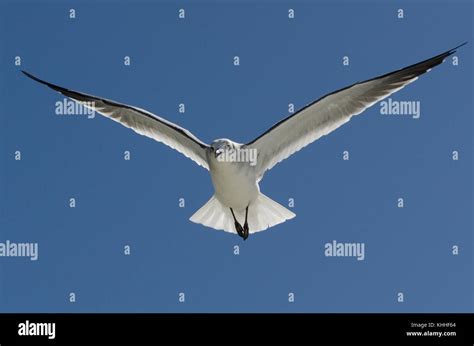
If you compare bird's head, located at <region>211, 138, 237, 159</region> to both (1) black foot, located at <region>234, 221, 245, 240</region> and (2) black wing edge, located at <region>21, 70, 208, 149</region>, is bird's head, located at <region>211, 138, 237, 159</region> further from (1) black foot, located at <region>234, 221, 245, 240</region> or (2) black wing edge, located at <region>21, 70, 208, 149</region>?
(1) black foot, located at <region>234, 221, 245, 240</region>

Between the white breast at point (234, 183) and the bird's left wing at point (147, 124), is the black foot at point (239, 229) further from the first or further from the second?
the bird's left wing at point (147, 124)

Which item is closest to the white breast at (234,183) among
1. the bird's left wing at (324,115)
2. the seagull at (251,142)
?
the seagull at (251,142)

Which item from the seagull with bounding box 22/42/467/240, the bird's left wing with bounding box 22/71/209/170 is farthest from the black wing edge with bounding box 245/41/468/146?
the bird's left wing with bounding box 22/71/209/170
